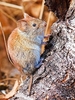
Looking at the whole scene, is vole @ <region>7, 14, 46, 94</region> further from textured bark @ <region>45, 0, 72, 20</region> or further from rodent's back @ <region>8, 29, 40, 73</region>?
textured bark @ <region>45, 0, 72, 20</region>

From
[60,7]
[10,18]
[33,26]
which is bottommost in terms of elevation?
[10,18]

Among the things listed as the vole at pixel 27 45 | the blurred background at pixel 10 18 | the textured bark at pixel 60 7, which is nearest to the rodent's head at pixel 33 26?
the vole at pixel 27 45

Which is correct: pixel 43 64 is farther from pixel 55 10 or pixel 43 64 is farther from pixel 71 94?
pixel 55 10

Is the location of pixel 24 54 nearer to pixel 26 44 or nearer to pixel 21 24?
pixel 26 44

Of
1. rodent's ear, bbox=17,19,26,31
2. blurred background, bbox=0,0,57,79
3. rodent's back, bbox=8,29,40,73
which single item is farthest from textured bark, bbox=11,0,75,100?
blurred background, bbox=0,0,57,79

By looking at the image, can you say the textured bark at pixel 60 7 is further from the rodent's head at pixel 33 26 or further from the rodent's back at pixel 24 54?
the rodent's back at pixel 24 54

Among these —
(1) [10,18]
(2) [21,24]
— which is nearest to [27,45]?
(2) [21,24]
